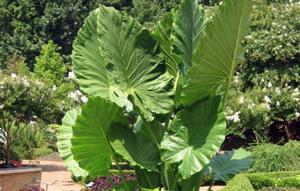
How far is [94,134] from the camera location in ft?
15.8

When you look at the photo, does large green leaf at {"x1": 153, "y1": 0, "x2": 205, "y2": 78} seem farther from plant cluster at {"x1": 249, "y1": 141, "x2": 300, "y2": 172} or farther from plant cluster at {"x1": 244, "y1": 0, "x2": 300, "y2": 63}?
plant cluster at {"x1": 244, "y1": 0, "x2": 300, "y2": 63}

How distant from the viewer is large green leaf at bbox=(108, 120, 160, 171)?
4.86m

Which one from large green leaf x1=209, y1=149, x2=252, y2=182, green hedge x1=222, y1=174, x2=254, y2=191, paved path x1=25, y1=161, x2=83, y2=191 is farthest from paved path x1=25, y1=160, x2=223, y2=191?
large green leaf x1=209, y1=149, x2=252, y2=182

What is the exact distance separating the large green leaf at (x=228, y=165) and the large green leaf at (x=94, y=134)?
1152 millimetres

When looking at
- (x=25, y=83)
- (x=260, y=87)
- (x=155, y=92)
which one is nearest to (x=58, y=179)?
(x=25, y=83)

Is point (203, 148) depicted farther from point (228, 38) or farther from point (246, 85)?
point (246, 85)

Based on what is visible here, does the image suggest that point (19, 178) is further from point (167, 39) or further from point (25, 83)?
point (167, 39)

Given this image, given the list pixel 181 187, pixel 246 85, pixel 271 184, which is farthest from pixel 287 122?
pixel 181 187

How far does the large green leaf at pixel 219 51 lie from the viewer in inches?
178

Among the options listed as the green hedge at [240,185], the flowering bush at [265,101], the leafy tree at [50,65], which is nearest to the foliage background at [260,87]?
the flowering bush at [265,101]

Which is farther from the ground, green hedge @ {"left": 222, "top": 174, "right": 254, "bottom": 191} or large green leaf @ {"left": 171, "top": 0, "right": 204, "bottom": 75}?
large green leaf @ {"left": 171, "top": 0, "right": 204, "bottom": 75}

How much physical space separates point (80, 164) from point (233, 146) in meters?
18.6

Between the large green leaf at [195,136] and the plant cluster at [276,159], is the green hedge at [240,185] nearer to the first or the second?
the plant cluster at [276,159]

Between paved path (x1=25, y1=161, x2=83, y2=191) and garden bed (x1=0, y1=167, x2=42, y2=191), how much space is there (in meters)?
0.64
